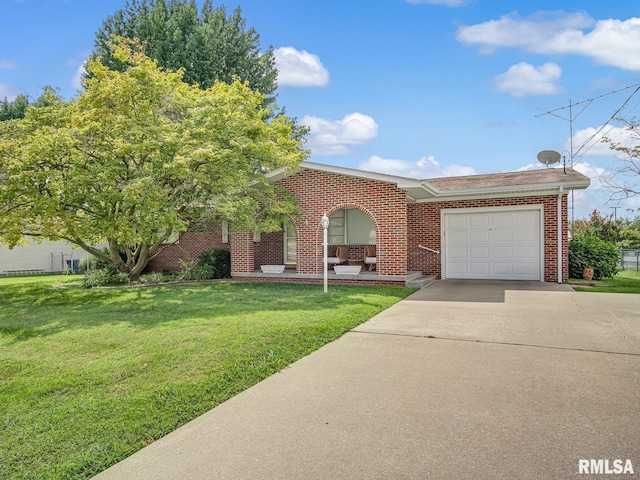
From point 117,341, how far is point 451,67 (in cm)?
1220

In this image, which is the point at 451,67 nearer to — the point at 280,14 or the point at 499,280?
the point at 280,14

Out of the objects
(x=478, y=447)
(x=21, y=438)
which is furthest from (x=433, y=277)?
(x=21, y=438)

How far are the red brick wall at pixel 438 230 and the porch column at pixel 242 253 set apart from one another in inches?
206

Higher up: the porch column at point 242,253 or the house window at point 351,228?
the house window at point 351,228

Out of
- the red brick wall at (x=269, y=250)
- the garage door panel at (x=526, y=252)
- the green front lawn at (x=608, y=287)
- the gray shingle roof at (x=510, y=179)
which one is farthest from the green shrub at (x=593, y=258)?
the red brick wall at (x=269, y=250)

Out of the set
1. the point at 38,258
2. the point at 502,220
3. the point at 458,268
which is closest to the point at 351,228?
the point at 458,268

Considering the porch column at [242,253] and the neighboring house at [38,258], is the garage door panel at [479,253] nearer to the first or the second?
the porch column at [242,253]

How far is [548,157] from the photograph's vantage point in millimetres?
13914

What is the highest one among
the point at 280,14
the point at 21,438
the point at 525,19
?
the point at 280,14

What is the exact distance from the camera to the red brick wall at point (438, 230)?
39.9 feet

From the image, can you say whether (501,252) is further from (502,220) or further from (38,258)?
(38,258)

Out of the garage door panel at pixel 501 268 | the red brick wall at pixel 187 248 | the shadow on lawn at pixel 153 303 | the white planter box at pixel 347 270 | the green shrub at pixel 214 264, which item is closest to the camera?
the shadow on lawn at pixel 153 303

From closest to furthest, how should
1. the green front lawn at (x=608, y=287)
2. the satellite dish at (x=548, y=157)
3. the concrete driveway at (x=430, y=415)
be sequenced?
1. the concrete driveway at (x=430, y=415)
2. the green front lawn at (x=608, y=287)
3. the satellite dish at (x=548, y=157)

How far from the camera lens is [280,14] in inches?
531
